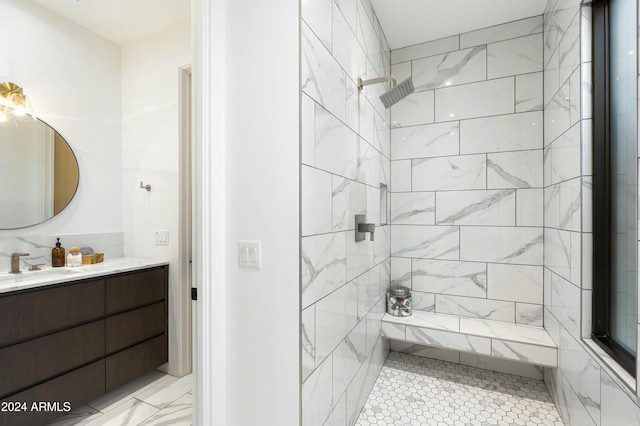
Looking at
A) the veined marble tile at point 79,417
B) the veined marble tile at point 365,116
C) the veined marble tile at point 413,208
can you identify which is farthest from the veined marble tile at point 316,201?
the veined marble tile at point 79,417

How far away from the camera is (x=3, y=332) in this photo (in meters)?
1.50

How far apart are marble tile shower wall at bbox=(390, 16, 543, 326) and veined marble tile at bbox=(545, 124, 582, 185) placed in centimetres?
27

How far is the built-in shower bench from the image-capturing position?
197 centimetres

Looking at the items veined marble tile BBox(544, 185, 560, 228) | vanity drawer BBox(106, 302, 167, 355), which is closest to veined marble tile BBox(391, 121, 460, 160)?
veined marble tile BBox(544, 185, 560, 228)

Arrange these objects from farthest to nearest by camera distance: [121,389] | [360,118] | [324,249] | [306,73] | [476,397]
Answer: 1. [121,389]
2. [476,397]
3. [360,118]
4. [324,249]
5. [306,73]

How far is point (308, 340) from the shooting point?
46.5 inches

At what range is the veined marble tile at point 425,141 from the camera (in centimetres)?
252

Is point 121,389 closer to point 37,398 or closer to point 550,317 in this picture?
point 37,398

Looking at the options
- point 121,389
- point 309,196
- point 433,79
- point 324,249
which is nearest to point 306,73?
point 309,196

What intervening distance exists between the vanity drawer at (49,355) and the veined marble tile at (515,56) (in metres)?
3.49

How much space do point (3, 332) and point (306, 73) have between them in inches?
77.6

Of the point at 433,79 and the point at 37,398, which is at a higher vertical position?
the point at 433,79

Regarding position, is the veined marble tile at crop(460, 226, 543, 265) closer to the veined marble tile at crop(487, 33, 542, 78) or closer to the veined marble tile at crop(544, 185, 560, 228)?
the veined marble tile at crop(544, 185, 560, 228)

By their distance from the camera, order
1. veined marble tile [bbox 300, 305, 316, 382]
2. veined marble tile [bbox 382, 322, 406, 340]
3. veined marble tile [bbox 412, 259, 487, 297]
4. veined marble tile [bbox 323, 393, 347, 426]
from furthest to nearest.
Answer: veined marble tile [bbox 412, 259, 487, 297] → veined marble tile [bbox 382, 322, 406, 340] → veined marble tile [bbox 323, 393, 347, 426] → veined marble tile [bbox 300, 305, 316, 382]
